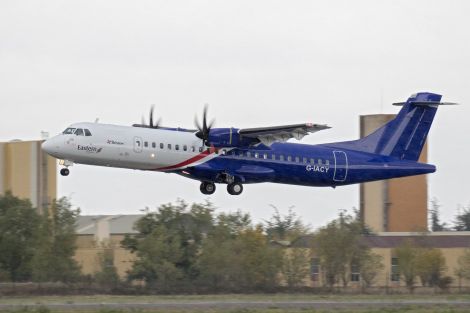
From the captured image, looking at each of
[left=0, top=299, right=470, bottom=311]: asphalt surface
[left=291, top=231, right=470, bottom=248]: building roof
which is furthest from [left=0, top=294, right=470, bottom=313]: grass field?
[left=291, top=231, right=470, bottom=248]: building roof

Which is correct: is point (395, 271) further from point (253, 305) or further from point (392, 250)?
point (253, 305)

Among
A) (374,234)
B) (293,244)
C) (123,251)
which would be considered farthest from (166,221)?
(374,234)

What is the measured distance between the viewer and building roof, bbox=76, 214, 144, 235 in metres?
83.9

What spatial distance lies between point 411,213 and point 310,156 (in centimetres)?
2842

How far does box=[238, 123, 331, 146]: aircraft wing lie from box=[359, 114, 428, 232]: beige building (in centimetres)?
2800

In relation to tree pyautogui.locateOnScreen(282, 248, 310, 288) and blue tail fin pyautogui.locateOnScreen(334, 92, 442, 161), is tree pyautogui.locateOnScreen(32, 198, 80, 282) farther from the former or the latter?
blue tail fin pyautogui.locateOnScreen(334, 92, 442, 161)

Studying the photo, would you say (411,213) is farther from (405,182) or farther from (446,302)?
(446,302)

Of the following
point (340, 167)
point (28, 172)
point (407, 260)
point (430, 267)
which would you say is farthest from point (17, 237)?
point (340, 167)

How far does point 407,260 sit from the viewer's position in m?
66.8

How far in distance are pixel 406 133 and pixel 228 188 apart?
375 inches

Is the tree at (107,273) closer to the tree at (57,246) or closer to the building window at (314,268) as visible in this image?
the tree at (57,246)

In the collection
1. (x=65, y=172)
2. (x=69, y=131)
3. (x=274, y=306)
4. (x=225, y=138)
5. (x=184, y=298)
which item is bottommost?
(x=184, y=298)

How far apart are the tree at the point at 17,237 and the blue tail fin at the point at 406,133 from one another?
28.0m

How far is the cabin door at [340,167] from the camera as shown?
152 feet
